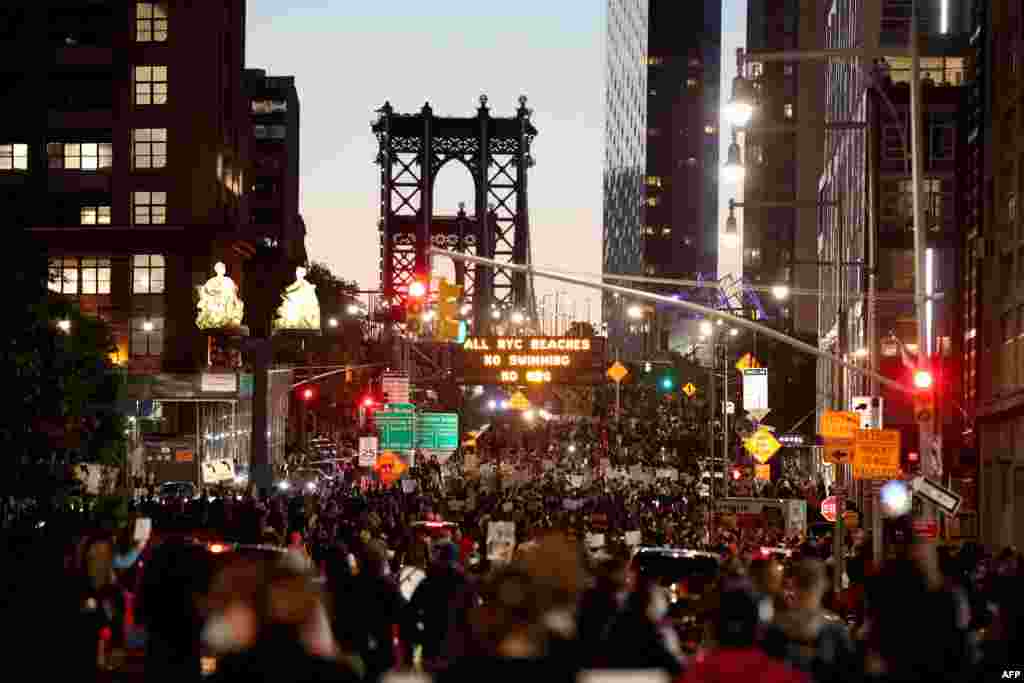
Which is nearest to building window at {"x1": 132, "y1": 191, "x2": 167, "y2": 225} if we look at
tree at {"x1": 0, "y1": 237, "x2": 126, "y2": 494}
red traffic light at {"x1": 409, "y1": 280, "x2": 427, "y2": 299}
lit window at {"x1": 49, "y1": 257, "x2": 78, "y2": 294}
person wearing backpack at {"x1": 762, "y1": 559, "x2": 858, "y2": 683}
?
lit window at {"x1": 49, "y1": 257, "x2": 78, "y2": 294}

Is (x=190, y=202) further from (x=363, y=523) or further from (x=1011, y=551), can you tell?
(x=1011, y=551)

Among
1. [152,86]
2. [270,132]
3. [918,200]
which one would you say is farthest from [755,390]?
[270,132]

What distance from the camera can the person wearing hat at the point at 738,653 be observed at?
7078 millimetres

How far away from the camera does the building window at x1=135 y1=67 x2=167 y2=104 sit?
250ft

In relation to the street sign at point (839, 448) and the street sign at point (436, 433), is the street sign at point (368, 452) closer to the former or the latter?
the street sign at point (436, 433)

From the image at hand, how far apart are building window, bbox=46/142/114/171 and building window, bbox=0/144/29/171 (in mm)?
1035

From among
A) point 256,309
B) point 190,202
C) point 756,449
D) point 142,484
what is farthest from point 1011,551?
point 256,309

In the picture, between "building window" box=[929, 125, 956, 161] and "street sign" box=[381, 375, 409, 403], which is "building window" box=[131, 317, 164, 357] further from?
"building window" box=[929, 125, 956, 161]

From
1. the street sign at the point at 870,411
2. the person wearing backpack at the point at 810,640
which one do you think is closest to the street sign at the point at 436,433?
the street sign at the point at 870,411

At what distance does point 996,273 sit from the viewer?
37562 millimetres

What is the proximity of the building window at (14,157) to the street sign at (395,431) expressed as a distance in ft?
109

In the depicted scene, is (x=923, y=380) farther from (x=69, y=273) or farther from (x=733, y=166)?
(x=69, y=273)

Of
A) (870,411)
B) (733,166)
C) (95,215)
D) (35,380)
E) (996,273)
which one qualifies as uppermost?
(95,215)

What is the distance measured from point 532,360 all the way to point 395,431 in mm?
5650
